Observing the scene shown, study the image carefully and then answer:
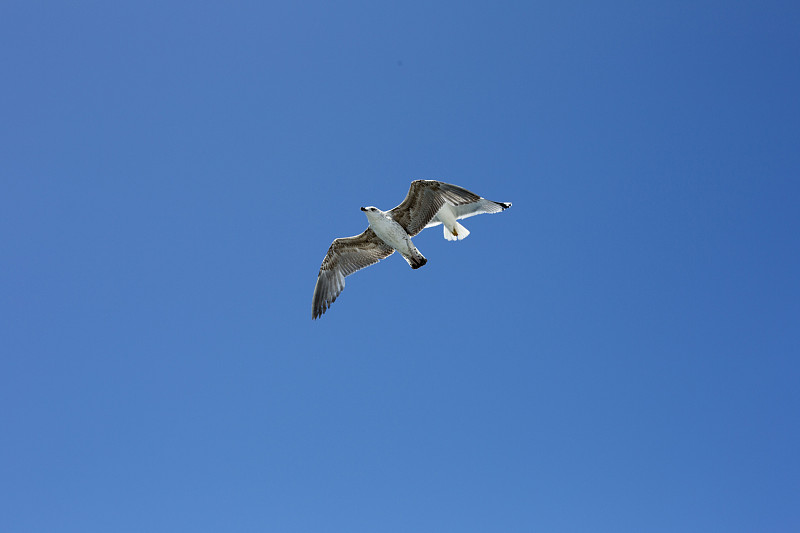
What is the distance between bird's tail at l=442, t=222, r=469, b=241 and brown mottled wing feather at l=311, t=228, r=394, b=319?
2.45 metres

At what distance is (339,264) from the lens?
18031 millimetres

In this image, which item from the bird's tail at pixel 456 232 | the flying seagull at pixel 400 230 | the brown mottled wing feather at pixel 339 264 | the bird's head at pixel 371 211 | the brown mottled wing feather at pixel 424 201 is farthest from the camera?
the bird's tail at pixel 456 232

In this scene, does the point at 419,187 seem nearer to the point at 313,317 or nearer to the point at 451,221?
the point at 451,221

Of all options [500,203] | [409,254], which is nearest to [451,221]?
[500,203]

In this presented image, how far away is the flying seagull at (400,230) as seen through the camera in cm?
1575

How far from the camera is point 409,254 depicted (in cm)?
1656

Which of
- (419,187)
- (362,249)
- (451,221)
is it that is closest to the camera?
(419,187)

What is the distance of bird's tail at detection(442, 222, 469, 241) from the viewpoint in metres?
19.2

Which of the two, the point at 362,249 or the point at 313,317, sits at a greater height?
Result: the point at 362,249

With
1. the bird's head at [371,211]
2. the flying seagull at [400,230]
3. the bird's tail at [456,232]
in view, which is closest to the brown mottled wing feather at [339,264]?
the flying seagull at [400,230]

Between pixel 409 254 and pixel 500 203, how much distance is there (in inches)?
139

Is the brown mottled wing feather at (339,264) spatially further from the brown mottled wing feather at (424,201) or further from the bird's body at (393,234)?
the brown mottled wing feather at (424,201)

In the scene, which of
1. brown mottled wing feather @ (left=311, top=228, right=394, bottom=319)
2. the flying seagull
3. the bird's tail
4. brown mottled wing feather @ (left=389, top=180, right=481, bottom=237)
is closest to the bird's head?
the flying seagull

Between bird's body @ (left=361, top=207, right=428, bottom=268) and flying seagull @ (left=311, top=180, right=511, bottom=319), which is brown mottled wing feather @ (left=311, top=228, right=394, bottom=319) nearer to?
flying seagull @ (left=311, top=180, right=511, bottom=319)
